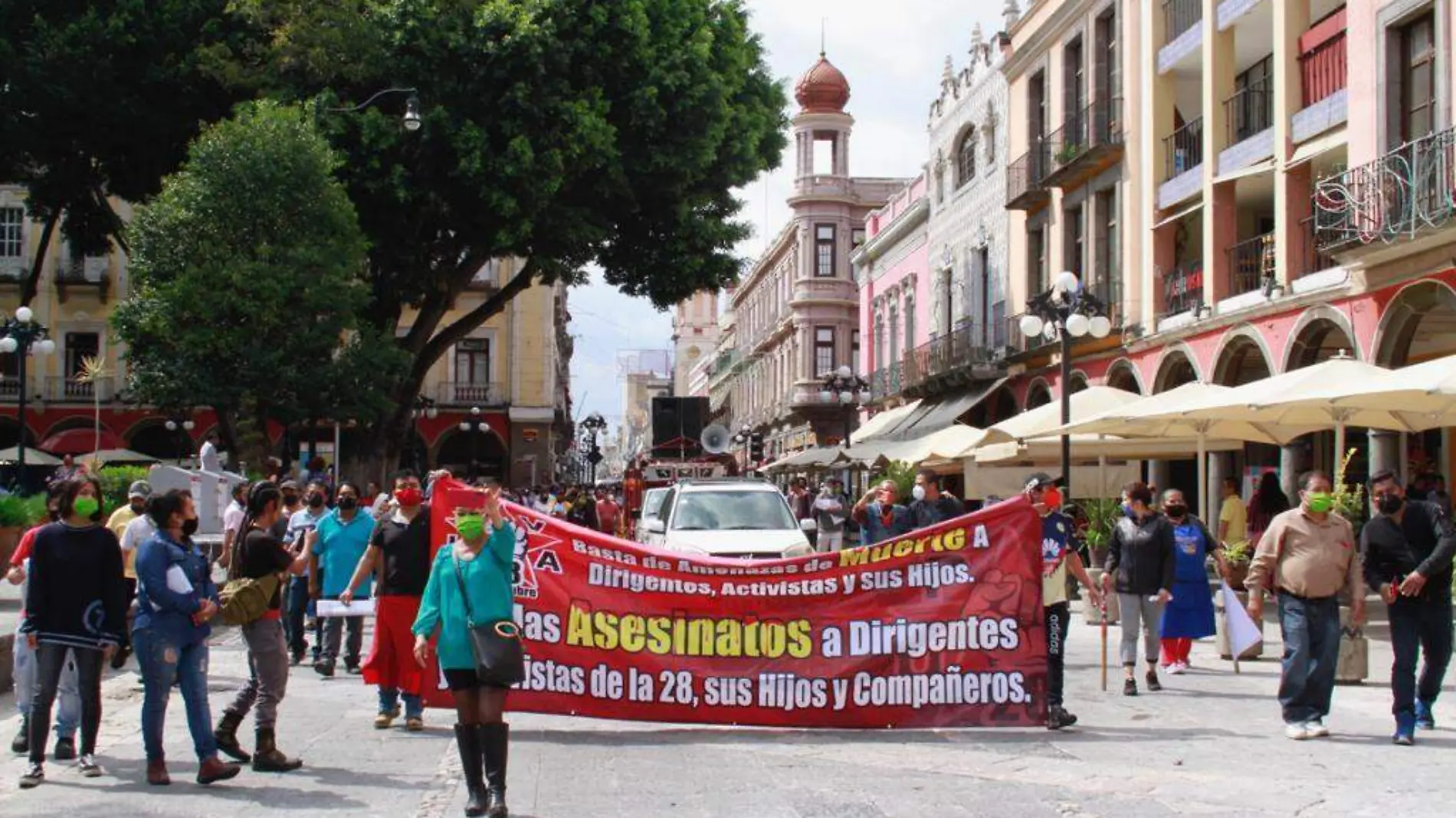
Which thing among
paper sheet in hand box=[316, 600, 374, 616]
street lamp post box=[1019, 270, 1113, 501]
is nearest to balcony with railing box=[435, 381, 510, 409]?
street lamp post box=[1019, 270, 1113, 501]

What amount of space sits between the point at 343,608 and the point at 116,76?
21138 mm

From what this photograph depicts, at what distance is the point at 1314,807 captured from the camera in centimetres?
816

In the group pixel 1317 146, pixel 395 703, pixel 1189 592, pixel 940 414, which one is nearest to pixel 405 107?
pixel 1317 146

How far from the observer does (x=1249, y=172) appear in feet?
83.5

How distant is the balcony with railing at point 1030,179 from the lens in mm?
34156

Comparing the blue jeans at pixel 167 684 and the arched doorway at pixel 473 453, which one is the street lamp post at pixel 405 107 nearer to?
the blue jeans at pixel 167 684

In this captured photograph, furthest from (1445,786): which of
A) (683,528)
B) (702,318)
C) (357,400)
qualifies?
(702,318)

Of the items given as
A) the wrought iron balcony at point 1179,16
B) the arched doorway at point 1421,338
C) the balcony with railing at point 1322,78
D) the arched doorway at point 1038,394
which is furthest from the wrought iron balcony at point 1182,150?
the arched doorway at point 1038,394

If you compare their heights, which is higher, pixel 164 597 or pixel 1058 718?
pixel 164 597

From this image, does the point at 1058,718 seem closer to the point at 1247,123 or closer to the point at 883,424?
the point at 1247,123

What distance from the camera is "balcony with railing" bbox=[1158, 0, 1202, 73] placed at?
2781 centimetres

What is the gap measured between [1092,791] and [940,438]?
18952 mm

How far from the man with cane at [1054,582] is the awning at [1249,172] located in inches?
585

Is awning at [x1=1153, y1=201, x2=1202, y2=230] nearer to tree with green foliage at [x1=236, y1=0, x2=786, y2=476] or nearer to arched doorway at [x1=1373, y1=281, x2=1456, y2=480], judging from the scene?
arched doorway at [x1=1373, y1=281, x2=1456, y2=480]
